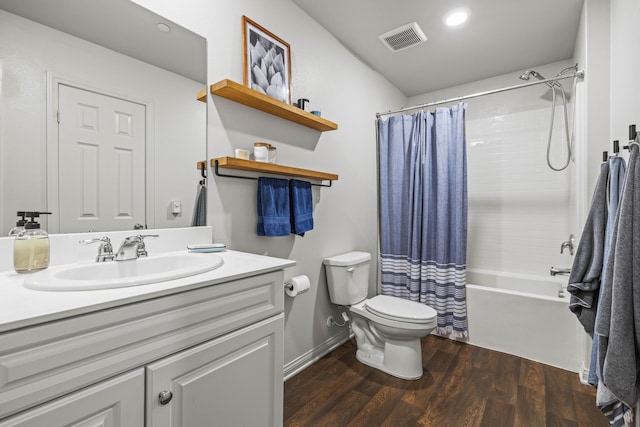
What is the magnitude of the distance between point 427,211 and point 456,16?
4.68 ft

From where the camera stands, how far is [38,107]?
3.40 ft

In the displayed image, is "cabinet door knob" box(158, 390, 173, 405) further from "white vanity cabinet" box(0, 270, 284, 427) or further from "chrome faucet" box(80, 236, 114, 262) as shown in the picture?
"chrome faucet" box(80, 236, 114, 262)

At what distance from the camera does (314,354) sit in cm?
214

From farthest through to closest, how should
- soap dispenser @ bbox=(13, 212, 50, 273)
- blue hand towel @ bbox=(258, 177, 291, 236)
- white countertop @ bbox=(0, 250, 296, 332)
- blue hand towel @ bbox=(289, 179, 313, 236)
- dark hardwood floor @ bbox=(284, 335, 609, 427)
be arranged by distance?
blue hand towel @ bbox=(289, 179, 313, 236), blue hand towel @ bbox=(258, 177, 291, 236), dark hardwood floor @ bbox=(284, 335, 609, 427), soap dispenser @ bbox=(13, 212, 50, 273), white countertop @ bbox=(0, 250, 296, 332)

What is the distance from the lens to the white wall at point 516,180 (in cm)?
269

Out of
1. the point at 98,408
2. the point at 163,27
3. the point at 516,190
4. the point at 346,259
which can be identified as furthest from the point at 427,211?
the point at 98,408

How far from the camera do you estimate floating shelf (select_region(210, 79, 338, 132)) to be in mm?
1455

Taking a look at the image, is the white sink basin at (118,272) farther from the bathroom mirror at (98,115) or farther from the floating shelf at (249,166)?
the floating shelf at (249,166)

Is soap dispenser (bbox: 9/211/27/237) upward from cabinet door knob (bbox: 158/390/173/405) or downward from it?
upward

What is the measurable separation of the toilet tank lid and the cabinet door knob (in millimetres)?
1414

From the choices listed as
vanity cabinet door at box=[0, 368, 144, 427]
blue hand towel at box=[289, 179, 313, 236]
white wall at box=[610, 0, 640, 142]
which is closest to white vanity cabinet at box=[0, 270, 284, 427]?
vanity cabinet door at box=[0, 368, 144, 427]

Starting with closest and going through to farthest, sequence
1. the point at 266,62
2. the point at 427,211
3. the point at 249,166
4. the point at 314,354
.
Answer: the point at 249,166
the point at 266,62
the point at 314,354
the point at 427,211

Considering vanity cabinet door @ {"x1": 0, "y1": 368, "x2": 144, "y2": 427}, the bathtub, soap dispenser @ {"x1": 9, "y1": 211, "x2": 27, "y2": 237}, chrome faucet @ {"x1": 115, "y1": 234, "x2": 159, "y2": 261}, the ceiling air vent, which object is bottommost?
the bathtub

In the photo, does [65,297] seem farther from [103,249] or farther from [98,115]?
[98,115]
